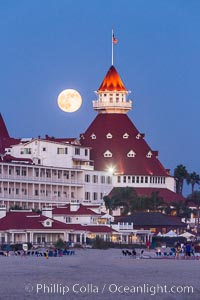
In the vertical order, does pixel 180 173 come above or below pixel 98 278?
above

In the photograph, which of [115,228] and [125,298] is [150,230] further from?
[125,298]

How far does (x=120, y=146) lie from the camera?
6299 inches

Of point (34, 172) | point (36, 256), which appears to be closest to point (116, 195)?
point (34, 172)

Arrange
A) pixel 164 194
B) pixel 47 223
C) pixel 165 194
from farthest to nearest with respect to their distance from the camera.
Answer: pixel 165 194
pixel 164 194
pixel 47 223

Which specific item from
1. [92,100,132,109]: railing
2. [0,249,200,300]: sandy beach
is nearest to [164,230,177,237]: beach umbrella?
[0,249,200,300]: sandy beach

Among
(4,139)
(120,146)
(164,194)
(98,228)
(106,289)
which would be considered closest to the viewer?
(106,289)

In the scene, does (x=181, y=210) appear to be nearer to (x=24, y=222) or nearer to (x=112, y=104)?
(x=112, y=104)

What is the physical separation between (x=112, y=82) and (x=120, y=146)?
11193 mm

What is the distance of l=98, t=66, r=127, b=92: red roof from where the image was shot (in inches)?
6575

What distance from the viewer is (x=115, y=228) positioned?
122312 millimetres

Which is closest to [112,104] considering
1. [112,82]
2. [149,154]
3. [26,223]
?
[112,82]

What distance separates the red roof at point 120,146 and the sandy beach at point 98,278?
7328 centimetres

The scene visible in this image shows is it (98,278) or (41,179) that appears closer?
(98,278)

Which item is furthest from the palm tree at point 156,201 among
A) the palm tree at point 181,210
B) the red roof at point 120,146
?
the red roof at point 120,146
